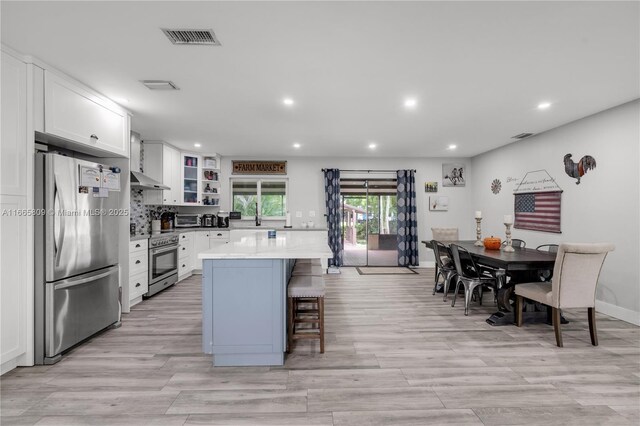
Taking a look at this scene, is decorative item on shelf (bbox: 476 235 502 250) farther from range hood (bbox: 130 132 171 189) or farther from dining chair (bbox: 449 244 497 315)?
range hood (bbox: 130 132 171 189)

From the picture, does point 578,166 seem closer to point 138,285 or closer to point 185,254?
point 138,285

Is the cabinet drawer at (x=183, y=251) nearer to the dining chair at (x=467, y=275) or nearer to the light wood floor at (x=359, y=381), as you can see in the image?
the light wood floor at (x=359, y=381)

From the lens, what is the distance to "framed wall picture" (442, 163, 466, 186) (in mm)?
6801

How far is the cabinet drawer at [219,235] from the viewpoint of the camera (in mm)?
5965

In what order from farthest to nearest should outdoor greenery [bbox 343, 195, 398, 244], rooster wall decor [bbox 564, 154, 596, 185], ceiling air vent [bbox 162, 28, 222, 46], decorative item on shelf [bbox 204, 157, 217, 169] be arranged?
outdoor greenery [bbox 343, 195, 398, 244], decorative item on shelf [bbox 204, 157, 217, 169], rooster wall decor [bbox 564, 154, 596, 185], ceiling air vent [bbox 162, 28, 222, 46]

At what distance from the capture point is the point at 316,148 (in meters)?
5.82

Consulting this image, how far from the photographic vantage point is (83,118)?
9.47 ft

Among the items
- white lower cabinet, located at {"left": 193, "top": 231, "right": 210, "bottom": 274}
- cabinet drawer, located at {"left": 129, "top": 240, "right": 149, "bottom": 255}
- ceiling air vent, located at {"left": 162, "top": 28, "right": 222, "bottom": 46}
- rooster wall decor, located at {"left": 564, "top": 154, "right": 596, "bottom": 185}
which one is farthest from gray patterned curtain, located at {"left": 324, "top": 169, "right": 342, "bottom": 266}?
ceiling air vent, located at {"left": 162, "top": 28, "right": 222, "bottom": 46}

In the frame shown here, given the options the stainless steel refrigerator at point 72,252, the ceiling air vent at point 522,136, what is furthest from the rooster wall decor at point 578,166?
the stainless steel refrigerator at point 72,252

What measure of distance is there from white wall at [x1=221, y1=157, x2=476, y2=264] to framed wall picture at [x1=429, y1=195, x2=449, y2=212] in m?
0.07

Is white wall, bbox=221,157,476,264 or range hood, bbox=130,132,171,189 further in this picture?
white wall, bbox=221,157,476,264

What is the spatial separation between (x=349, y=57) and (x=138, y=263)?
11.9ft

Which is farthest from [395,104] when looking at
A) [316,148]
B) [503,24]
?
[316,148]

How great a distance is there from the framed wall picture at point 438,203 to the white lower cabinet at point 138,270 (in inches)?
224
